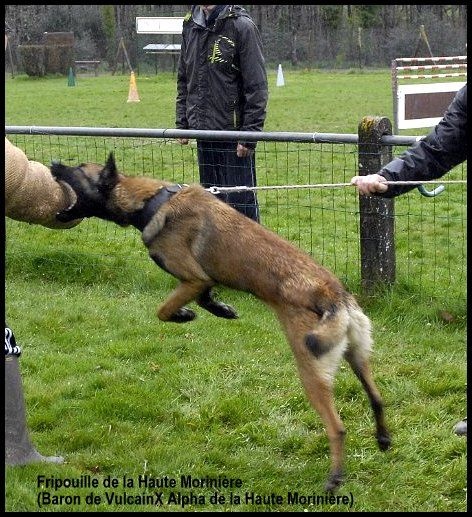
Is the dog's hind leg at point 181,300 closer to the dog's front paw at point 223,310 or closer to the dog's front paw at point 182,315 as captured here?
the dog's front paw at point 182,315

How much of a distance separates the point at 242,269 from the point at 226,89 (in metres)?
3.19

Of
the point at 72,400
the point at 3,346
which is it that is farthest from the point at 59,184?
the point at 72,400

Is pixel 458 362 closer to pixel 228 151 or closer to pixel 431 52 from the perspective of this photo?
pixel 228 151

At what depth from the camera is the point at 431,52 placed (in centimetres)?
3653

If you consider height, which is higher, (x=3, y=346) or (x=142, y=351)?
(x=3, y=346)

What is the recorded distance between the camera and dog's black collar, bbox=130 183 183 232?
4.59 meters

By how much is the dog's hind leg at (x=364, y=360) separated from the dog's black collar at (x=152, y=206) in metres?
1.26

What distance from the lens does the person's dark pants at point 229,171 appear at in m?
7.00

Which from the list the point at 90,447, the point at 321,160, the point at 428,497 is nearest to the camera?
the point at 428,497

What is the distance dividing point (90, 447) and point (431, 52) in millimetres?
34968

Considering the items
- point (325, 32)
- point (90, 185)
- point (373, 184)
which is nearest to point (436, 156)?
point (373, 184)

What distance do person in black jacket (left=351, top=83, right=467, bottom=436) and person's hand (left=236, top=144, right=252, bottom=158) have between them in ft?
8.15

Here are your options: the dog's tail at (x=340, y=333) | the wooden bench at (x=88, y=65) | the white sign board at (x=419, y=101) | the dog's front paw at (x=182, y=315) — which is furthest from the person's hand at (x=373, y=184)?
the wooden bench at (x=88, y=65)

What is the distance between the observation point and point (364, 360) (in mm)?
4172
